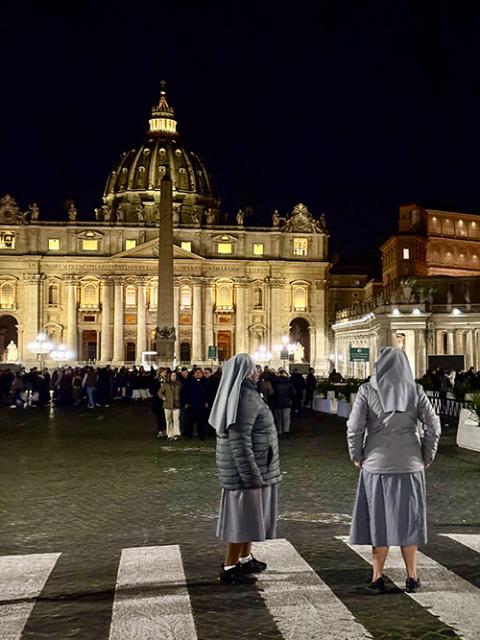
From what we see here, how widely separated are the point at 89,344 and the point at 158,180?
2872 cm

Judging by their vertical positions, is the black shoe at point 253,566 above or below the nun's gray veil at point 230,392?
below

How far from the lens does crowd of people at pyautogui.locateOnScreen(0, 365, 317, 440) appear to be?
1914cm

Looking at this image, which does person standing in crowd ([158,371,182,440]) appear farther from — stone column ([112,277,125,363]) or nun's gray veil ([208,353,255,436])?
stone column ([112,277,125,363])

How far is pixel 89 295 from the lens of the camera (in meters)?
96.9

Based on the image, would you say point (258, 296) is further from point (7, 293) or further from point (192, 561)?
point (192, 561)

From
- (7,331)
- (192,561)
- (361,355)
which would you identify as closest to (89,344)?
(7,331)

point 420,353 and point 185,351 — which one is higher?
point 185,351

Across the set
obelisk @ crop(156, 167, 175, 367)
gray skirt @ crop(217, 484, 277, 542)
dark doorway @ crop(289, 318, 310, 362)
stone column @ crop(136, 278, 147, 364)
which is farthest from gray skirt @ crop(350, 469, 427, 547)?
dark doorway @ crop(289, 318, 310, 362)

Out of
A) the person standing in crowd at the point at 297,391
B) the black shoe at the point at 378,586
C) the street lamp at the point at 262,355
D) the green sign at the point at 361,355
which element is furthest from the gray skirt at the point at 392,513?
the street lamp at the point at 262,355

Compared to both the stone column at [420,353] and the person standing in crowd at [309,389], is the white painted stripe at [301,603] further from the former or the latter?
the stone column at [420,353]

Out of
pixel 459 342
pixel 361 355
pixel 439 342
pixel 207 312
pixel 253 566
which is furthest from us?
pixel 207 312

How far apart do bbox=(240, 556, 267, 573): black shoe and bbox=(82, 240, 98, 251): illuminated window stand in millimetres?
91714

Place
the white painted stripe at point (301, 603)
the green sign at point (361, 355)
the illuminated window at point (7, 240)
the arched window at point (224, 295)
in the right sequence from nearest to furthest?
the white painted stripe at point (301, 603) < the green sign at point (361, 355) < the illuminated window at point (7, 240) < the arched window at point (224, 295)

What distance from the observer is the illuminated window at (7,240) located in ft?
310
